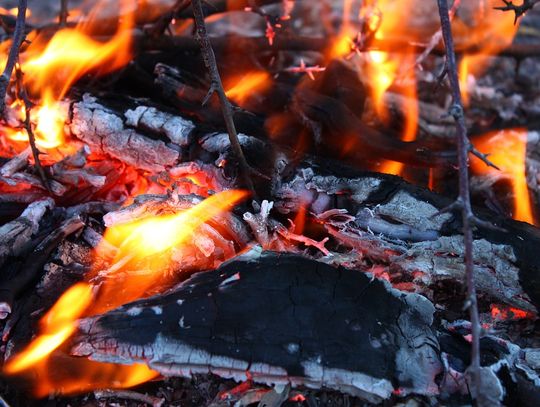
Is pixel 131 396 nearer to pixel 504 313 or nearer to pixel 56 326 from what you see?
pixel 56 326

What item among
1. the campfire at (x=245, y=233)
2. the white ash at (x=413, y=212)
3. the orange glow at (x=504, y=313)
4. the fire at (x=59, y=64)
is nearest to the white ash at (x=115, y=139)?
the campfire at (x=245, y=233)

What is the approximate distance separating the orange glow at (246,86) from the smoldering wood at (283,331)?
5.48 ft

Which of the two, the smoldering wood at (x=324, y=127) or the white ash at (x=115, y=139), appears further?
the smoldering wood at (x=324, y=127)

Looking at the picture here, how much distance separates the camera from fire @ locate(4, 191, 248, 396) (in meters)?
1.84

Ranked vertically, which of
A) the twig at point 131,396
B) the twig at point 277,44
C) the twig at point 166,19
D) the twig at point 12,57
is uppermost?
the twig at point 12,57

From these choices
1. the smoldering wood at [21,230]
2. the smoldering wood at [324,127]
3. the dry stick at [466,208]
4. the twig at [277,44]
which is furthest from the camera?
the twig at [277,44]

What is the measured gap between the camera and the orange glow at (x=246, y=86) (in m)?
3.32

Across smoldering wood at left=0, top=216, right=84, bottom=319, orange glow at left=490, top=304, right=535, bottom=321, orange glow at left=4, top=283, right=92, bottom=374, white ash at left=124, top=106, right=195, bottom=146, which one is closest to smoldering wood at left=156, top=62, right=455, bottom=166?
white ash at left=124, top=106, right=195, bottom=146

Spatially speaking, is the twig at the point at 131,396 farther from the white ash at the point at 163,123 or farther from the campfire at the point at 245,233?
the white ash at the point at 163,123

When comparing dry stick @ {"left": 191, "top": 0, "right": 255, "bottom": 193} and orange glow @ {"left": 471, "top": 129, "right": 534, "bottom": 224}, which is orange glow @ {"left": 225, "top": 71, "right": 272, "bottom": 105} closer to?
dry stick @ {"left": 191, "top": 0, "right": 255, "bottom": 193}

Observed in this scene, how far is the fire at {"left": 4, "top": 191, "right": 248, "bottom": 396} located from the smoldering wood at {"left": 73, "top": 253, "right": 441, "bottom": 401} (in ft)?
0.51

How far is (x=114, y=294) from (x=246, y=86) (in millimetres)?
1862

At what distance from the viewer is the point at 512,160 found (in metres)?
3.30

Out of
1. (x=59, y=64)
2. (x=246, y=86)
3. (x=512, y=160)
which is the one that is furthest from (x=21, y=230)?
(x=512, y=160)
